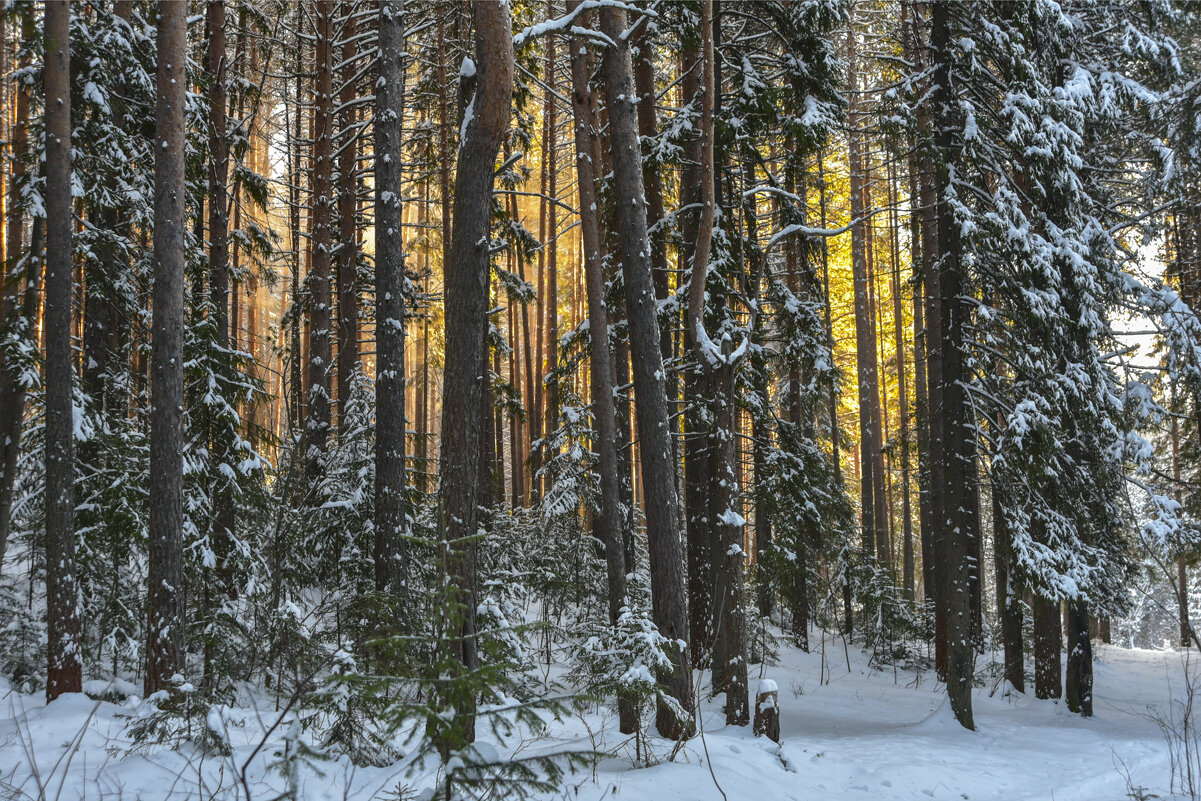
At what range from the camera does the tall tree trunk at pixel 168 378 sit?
7.16 m

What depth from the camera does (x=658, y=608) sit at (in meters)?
8.00

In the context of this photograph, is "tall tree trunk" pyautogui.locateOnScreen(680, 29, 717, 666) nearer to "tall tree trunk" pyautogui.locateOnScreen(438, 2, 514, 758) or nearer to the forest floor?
the forest floor

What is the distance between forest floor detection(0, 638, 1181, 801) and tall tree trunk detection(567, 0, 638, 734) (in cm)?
198

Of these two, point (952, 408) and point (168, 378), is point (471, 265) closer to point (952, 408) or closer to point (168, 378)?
point (168, 378)

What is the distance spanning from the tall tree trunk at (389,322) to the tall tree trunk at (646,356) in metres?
2.81

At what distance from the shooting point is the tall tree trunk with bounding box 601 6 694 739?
804 cm

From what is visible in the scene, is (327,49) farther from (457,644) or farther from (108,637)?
(457,644)

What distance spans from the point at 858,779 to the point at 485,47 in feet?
25.0

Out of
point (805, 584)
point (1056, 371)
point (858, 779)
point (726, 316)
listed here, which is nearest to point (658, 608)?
point (858, 779)

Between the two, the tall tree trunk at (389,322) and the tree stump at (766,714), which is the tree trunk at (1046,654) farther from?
the tall tree trunk at (389,322)

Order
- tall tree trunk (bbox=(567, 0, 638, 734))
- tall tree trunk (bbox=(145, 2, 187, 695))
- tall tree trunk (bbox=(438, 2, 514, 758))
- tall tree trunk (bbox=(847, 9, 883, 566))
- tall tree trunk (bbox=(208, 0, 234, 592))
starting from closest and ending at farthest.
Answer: tall tree trunk (bbox=(438, 2, 514, 758)) < tall tree trunk (bbox=(145, 2, 187, 695)) < tall tree trunk (bbox=(567, 0, 638, 734)) < tall tree trunk (bbox=(208, 0, 234, 592)) < tall tree trunk (bbox=(847, 9, 883, 566))

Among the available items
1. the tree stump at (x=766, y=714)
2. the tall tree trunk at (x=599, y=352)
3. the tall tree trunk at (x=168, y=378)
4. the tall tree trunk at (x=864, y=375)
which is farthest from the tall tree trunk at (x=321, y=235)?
the tall tree trunk at (x=864, y=375)

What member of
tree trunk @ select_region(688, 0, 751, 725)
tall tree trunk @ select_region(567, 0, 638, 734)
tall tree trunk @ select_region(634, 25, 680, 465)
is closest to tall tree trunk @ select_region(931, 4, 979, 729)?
tree trunk @ select_region(688, 0, 751, 725)

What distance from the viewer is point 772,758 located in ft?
25.4
